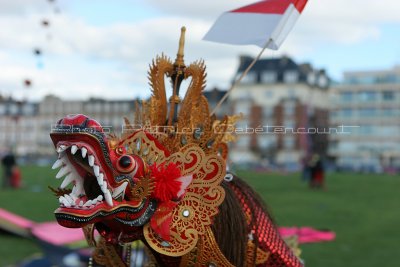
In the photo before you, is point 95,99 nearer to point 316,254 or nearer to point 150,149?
point 316,254

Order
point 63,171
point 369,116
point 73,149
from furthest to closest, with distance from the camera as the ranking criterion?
point 369,116
point 63,171
point 73,149

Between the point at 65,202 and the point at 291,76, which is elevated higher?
the point at 291,76

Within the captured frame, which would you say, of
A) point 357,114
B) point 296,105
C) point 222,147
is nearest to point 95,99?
point 296,105

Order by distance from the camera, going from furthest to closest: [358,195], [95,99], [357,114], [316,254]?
[95,99]
[357,114]
[358,195]
[316,254]

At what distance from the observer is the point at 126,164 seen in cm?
269

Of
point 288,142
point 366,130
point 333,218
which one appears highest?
point 366,130

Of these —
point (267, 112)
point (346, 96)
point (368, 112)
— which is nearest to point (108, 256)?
point (368, 112)

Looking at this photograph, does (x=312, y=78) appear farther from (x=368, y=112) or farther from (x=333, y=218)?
(x=333, y=218)

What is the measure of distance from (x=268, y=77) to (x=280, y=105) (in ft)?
12.8

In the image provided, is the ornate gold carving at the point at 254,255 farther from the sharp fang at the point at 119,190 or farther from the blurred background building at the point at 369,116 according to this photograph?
the blurred background building at the point at 369,116

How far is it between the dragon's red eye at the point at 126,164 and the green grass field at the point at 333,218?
1.45m

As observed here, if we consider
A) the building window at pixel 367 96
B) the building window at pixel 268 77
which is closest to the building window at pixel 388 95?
the building window at pixel 367 96

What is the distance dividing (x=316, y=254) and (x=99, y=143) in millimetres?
5973

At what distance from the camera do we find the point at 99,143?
8.09ft
